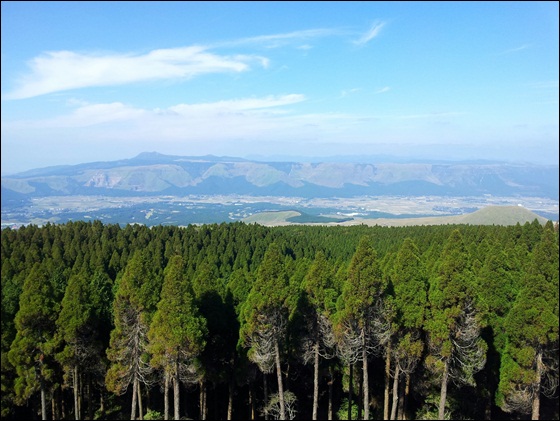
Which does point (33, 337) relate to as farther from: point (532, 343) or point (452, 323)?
point (532, 343)

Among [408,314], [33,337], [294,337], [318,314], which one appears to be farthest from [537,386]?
[33,337]

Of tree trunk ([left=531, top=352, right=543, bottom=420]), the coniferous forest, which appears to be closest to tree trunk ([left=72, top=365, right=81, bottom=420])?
the coniferous forest

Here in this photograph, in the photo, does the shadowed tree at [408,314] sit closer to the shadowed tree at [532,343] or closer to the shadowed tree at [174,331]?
the shadowed tree at [532,343]

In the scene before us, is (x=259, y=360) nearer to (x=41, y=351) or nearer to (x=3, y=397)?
(x=41, y=351)

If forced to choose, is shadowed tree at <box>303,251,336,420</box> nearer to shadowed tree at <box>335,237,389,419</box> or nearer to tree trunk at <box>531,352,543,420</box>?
shadowed tree at <box>335,237,389,419</box>

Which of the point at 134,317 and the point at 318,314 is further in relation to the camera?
the point at 318,314

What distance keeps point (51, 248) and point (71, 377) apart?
65.0 ft

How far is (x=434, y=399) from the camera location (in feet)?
67.0

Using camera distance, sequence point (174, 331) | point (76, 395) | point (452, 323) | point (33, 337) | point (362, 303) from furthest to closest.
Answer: point (76, 395)
point (33, 337)
point (452, 323)
point (362, 303)
point (174, 331)

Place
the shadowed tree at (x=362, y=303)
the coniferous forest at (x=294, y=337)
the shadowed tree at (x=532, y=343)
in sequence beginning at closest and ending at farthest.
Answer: the shadowed tree at (x=362, y=303), the coniferous forest at (x=294, y=337), the shadowed tree at (x=532, y=343)

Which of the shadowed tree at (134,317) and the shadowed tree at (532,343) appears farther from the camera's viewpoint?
the shadowed tree at (134,317)

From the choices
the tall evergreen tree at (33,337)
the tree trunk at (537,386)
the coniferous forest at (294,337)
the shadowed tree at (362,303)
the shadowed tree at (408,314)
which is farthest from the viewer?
the shadowed tree at (408,314)

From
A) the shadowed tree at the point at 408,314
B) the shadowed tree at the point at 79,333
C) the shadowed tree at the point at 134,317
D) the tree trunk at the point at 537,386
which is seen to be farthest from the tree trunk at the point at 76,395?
the tree trunk at the point at 537,386

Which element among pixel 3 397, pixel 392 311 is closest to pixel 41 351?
pixel 3 397
